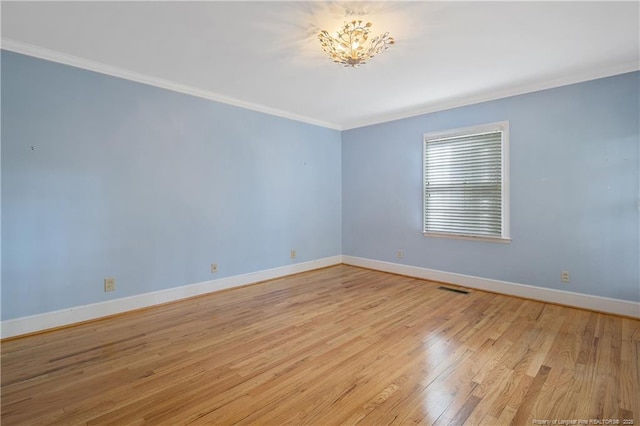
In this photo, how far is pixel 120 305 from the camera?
3.07m

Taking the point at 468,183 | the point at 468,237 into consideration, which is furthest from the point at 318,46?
the point at 468,237

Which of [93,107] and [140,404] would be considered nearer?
[140,404]

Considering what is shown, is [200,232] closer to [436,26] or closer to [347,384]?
[347,384]

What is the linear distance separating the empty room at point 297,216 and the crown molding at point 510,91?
3 centimetres

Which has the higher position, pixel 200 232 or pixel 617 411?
pixel 200 232

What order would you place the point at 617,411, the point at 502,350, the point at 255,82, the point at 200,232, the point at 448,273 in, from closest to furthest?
the point at 617,411, the point at 502,350, the point at 255,82, the point at 200,232, the point at 448,273

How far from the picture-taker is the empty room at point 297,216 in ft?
6.24

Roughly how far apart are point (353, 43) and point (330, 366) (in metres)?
2.43

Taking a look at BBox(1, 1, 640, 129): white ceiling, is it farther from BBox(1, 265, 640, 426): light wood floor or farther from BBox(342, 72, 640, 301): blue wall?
BBox(1, 265, 640, 426): light wood floor

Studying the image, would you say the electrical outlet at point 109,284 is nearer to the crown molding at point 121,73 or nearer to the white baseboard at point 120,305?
the white baseboard at point 120,305

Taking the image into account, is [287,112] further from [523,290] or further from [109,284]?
[523,290]

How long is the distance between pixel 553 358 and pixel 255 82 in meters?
3.74

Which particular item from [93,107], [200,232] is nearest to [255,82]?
[93,107]

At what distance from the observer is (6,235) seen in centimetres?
250
